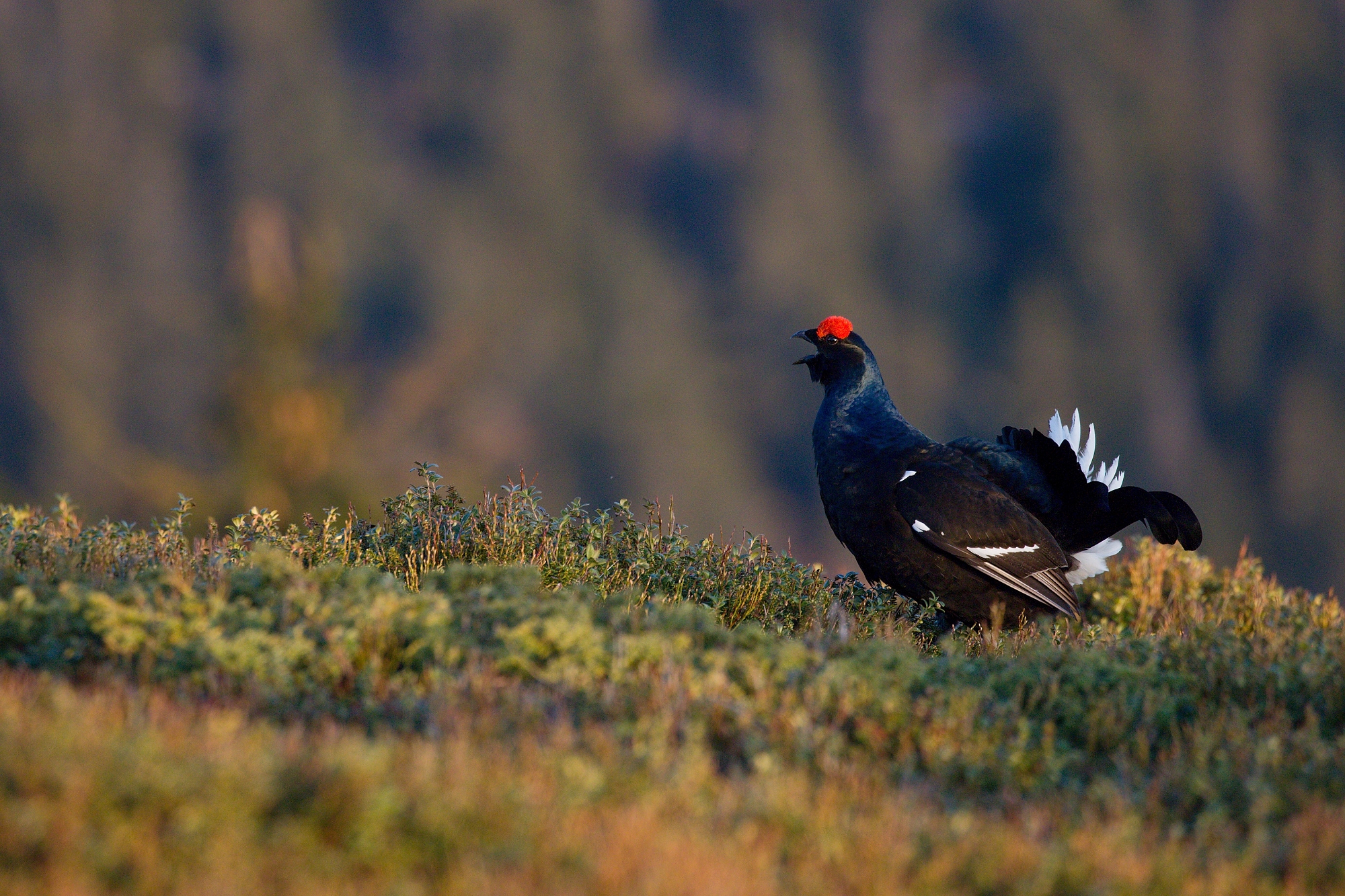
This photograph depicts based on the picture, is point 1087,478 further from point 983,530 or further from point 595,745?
point 595,745

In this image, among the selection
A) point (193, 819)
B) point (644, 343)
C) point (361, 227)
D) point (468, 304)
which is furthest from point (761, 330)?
point (193, 819)

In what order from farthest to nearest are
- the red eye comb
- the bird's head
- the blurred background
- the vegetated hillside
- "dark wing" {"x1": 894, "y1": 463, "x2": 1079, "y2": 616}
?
the blurred background, the red eye comb, the bird's head, "dark wing" {"x1": 894, "y1": 463, "x2": 1079, "y2": 616}, the vegetated hillside

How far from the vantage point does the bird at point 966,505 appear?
6.95 m

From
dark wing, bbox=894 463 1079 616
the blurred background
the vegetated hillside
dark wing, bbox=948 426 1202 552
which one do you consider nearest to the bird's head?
dark wing, bbox=948 426 1202 552

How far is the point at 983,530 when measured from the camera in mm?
6973

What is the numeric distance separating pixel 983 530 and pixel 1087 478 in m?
1.37

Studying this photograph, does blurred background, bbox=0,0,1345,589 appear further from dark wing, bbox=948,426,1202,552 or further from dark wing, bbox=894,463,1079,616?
dark wing, bbox=894,463,1079,616

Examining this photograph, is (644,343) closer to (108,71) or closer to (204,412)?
(108,71)

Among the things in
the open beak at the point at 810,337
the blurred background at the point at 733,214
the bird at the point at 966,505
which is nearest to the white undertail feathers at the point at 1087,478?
the bird at the point at 966,505

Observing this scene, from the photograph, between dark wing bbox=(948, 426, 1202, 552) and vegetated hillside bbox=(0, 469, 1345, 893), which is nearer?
vegetated hillside bbox=(0, 469, 1345, 893)

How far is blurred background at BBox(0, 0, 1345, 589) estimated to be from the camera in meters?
71.6

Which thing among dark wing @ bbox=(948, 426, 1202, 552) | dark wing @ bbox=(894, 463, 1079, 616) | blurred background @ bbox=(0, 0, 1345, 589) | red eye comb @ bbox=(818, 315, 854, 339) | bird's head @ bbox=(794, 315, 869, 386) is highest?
blurred background @ bbox=(0, 0, 1345, 589)

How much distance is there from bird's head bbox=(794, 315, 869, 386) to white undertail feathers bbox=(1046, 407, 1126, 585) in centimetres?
137

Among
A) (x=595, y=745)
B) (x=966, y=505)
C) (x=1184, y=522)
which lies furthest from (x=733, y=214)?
(x=595, y=745)
